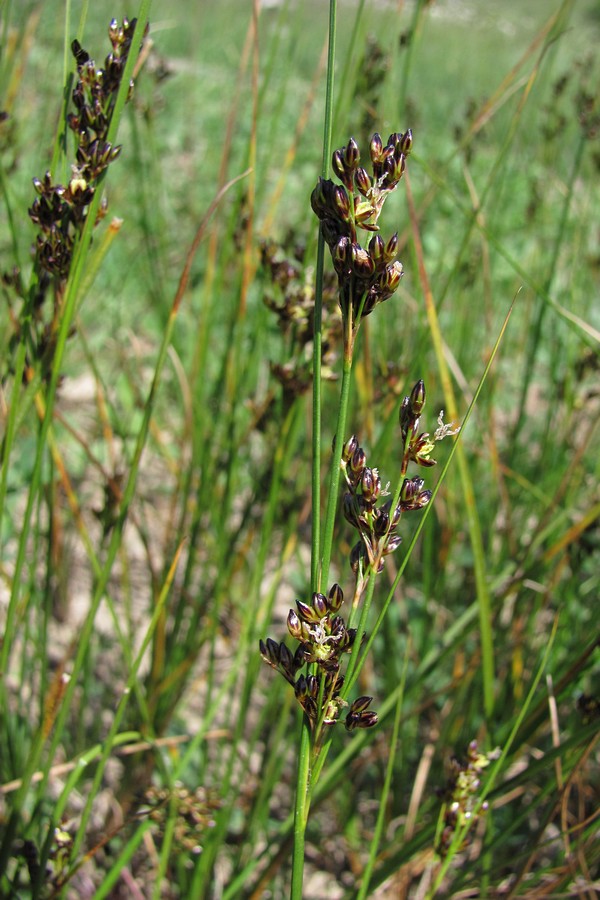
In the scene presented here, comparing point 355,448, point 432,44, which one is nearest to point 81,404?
point 355,448

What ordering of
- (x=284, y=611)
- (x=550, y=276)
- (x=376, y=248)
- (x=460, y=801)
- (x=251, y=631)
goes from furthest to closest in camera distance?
1. (x=284, y=611)
2. (x=550, y=276)
3. (x=251, y=631)
4. (x=460, y=801)
5. (x=376, y=248)

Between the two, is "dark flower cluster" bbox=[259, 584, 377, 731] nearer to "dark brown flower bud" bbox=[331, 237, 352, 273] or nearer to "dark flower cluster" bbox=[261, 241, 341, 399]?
"dark brown flower bud" bbox=[331, 237, 352, 273]

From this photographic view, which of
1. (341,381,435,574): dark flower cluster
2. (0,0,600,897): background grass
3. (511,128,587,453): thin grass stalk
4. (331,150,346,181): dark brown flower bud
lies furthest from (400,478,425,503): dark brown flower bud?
(511,128,587,453): thin grass stalk

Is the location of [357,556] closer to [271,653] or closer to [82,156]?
[271,653]

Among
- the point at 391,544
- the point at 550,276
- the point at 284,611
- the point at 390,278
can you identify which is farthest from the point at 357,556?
the point at 284,611

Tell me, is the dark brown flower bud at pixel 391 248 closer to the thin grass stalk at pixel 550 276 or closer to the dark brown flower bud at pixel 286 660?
the dark brown flower bud at pixel 286 660

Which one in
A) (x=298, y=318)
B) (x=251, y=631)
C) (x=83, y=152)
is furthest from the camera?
(x=251, y=631)

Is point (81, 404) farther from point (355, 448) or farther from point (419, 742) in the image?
point (355, 448)
